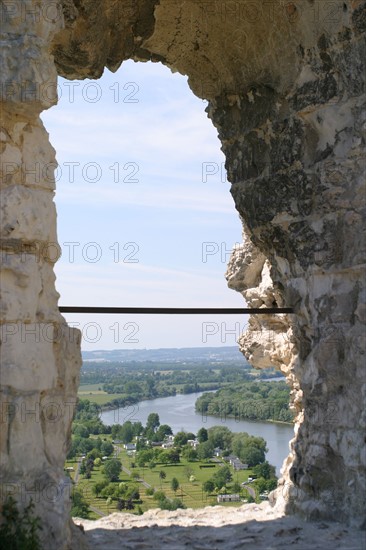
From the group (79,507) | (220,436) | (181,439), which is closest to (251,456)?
(181,439)

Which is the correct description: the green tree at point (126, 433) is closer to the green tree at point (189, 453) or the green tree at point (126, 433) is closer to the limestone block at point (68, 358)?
the green tree at point (189, 453)

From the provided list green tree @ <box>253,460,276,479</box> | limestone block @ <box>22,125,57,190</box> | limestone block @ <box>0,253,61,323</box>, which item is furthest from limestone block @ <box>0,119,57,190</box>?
green tree @ <box>253,460,276,479</box>

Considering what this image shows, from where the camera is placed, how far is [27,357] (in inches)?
179

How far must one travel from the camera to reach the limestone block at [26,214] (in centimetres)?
454

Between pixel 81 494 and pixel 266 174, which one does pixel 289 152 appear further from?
pixel 81 494

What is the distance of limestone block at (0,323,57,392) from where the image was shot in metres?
4.46

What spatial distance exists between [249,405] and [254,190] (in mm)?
6945

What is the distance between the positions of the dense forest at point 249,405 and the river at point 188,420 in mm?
182

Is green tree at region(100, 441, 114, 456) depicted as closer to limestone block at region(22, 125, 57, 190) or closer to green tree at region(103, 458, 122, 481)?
green tree at region(103, 458, 122, 481)

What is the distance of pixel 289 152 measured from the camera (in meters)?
6.36

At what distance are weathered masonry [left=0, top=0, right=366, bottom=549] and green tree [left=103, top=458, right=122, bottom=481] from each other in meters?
3.02

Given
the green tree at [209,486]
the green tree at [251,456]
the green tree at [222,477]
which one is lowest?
the green tree at [209,486]

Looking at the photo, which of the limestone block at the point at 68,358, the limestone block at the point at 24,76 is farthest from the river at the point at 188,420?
the limestone block at the point at 24,76

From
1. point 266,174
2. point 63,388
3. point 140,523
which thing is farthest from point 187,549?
point 266,174
